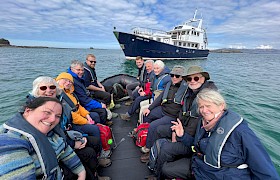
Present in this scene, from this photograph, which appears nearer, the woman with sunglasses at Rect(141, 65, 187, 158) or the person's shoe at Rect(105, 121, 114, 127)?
the woman with sunglasses at Rect(141, 65, 187, 158)

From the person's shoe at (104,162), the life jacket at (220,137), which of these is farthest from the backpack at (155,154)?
the life jacket at (220,137)

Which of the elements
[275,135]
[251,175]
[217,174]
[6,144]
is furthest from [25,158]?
[275,135]

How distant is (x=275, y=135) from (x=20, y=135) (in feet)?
19.9

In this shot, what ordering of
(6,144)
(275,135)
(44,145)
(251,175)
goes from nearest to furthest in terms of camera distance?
(6,144) → (44,145) → (251,175) → (275,135)

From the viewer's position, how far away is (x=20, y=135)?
41.4 inches

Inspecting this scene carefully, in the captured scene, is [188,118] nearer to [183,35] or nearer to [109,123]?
[109,123]

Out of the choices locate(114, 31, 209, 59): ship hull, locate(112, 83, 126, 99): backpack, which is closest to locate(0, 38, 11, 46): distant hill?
locate(114, 31, 209, 59): ship hull

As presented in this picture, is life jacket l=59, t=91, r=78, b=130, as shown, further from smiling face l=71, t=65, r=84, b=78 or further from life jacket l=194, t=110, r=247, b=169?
life jacket l=194, t=110, r=247, b=169

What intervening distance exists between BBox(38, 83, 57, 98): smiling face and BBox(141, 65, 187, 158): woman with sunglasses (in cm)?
164

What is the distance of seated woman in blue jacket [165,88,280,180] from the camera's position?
134 centimetres

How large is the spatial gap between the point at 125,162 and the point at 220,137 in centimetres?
166

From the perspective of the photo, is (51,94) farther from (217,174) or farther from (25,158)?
(217,174)

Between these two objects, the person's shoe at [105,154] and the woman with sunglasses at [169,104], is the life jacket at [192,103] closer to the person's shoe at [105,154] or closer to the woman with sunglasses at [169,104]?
the woman with sunglasses at [169,104]

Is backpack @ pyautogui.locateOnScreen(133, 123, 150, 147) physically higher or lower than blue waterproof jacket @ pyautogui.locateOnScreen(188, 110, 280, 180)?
lower
